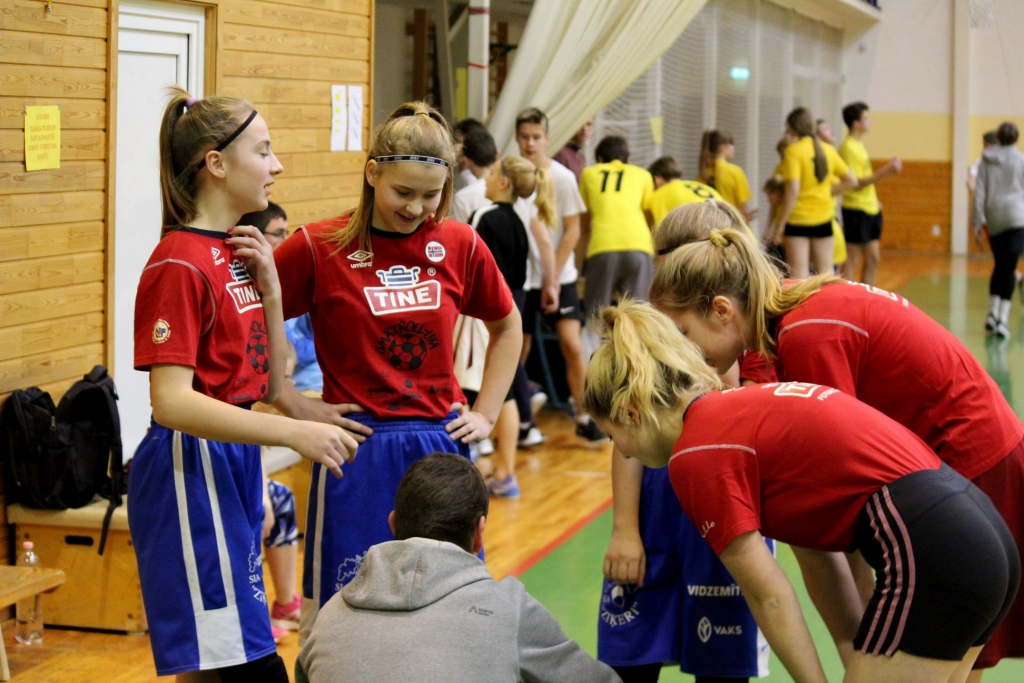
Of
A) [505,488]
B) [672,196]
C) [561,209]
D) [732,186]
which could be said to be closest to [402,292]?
[505,488]

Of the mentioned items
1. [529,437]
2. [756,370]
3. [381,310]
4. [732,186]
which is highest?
[732,186]

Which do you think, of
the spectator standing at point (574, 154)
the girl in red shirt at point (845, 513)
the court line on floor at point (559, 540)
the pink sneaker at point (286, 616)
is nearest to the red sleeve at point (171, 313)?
the girl in red shirt at point (845, 513)

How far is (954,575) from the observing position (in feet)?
5.61

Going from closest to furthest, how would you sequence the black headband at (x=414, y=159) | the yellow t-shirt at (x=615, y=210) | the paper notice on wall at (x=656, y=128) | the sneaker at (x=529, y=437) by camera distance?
the black headband at (x=414, y=159), the sneaker at (x=529, y=437), the yellow t-shirt at (x=615, y=210), the paper notice on wall at (x=656, y=128)

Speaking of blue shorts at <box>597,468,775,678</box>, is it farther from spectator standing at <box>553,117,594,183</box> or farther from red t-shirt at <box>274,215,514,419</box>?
spectator standing at <box>553,117,594,183</box>

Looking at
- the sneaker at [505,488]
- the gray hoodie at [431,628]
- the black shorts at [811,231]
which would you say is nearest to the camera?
the gray hoodie at [431,628]

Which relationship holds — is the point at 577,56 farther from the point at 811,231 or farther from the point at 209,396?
the point at 209,396

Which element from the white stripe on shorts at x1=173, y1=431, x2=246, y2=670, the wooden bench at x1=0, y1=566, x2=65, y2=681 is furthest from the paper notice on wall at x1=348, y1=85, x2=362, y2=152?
the white stripe on shorts at x1=173, y1=431, x2=246, y2=670

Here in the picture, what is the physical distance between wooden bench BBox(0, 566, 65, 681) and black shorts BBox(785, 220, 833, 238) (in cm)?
723

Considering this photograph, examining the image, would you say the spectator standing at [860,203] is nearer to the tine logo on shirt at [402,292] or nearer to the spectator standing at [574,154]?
the spectator standing at [574,154]

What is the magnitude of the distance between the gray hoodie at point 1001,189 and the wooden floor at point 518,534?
4.32 metres

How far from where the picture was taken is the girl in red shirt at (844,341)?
199 centimetres

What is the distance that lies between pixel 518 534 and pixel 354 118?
7.91ft

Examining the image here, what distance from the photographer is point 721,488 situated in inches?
67.6
